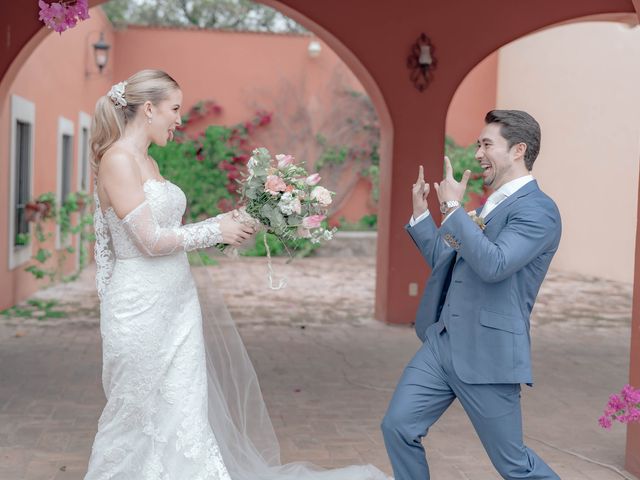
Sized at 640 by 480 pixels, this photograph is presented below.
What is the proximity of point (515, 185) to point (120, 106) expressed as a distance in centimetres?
147

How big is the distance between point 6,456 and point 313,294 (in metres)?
7.29

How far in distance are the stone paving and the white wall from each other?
2.69 m

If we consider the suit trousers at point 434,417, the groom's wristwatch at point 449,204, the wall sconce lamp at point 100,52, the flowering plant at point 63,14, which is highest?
the wall sconce lamp at point 100,52

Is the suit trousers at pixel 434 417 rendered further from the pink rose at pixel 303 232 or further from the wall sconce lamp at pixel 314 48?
the wall sconce lamp at pixel 314 48

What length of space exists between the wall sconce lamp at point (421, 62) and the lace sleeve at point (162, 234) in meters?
5.93

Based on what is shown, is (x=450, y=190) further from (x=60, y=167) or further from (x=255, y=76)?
(x=255, y=76)

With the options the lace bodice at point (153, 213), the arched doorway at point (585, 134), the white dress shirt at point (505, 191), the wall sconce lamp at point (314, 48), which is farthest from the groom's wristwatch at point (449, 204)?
the wall sconce lamp at point (314, 48)

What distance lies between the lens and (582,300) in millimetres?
11938

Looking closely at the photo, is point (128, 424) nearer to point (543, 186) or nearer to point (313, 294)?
point (313, 294)

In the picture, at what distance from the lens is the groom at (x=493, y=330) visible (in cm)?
321

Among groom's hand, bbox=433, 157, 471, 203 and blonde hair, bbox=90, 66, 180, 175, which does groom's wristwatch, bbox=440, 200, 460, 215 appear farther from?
blonde hair, bbox=90, 66, 180, 175

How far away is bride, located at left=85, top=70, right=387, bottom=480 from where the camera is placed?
11.0 ft

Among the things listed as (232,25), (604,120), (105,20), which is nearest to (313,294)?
(604,120)

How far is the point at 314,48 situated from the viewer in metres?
17.2
